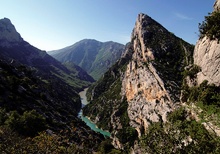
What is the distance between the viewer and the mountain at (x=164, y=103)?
43375mm

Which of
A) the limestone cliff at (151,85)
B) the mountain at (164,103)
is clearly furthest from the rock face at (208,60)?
the limestone cliff at (151,85)

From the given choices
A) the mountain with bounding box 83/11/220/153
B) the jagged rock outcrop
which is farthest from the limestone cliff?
the jagged rock outcrop

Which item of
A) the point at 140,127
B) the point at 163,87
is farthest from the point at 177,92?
the point at 140,127

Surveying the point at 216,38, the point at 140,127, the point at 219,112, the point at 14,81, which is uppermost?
the point at 216,38

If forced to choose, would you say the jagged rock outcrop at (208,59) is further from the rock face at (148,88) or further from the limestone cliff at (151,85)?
the rock face at (148,88)

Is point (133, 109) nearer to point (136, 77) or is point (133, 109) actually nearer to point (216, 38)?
point (136, 77)

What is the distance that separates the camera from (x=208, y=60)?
297ft

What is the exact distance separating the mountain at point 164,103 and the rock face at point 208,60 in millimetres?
1432

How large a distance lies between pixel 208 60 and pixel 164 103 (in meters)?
45.6

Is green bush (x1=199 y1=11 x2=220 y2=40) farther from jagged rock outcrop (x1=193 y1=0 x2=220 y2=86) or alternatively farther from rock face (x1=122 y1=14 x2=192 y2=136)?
rock face (x1=122 y1=14 x2=192 y2=136)

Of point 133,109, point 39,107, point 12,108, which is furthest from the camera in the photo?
point 133,109

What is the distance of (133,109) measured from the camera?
16762cm

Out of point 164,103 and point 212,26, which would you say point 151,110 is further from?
point 212,26

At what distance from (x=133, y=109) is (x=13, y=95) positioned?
89.5 meters
